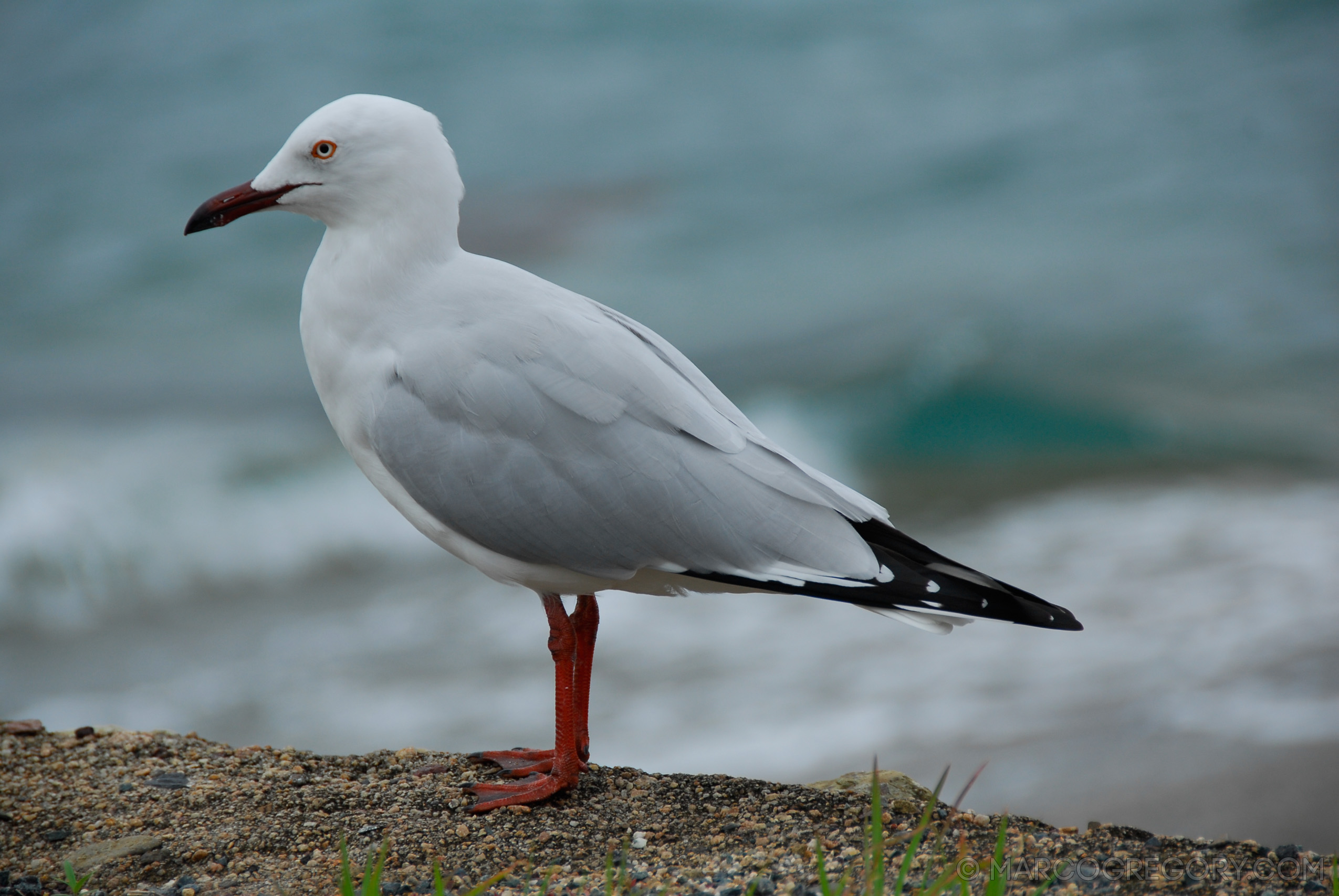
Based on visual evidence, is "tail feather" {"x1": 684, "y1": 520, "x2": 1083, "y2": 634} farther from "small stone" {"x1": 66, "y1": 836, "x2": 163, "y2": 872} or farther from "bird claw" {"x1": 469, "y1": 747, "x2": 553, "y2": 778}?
"small stone" {"x1": 66, "y1": 836, "x2": 163, "y2": 872}

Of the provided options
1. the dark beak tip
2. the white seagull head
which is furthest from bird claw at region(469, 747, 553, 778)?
the dark beak tip

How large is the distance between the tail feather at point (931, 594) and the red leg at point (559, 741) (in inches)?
23.3

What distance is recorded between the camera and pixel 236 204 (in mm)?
3428

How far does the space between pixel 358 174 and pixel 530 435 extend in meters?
0.97

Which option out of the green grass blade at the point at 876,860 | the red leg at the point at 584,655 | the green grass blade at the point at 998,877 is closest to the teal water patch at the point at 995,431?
the red leg at the point at 584,655

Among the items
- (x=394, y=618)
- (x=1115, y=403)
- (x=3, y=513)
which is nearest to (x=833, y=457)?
(x=1115, y=403)

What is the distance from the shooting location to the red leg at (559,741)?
349 cm

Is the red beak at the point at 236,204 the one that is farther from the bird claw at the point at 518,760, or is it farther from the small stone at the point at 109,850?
the bird claw at the point at 518,760

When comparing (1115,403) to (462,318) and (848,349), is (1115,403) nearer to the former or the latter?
(848,349)

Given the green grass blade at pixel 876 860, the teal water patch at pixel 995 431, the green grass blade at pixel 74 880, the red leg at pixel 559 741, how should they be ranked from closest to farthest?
the green grass blade at pixel 876 860, the green grass blade at pixel 74 880, the red leg at pixel 559 741, the teal water patch at pixel 995 431

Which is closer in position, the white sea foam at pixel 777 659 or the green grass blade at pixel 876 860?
the green grass blade at pixel 876 860

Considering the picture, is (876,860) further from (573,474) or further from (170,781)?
(170,781)

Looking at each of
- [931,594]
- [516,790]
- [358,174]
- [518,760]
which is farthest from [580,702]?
[358,174]

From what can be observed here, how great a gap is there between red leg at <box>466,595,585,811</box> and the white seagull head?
1.32m
